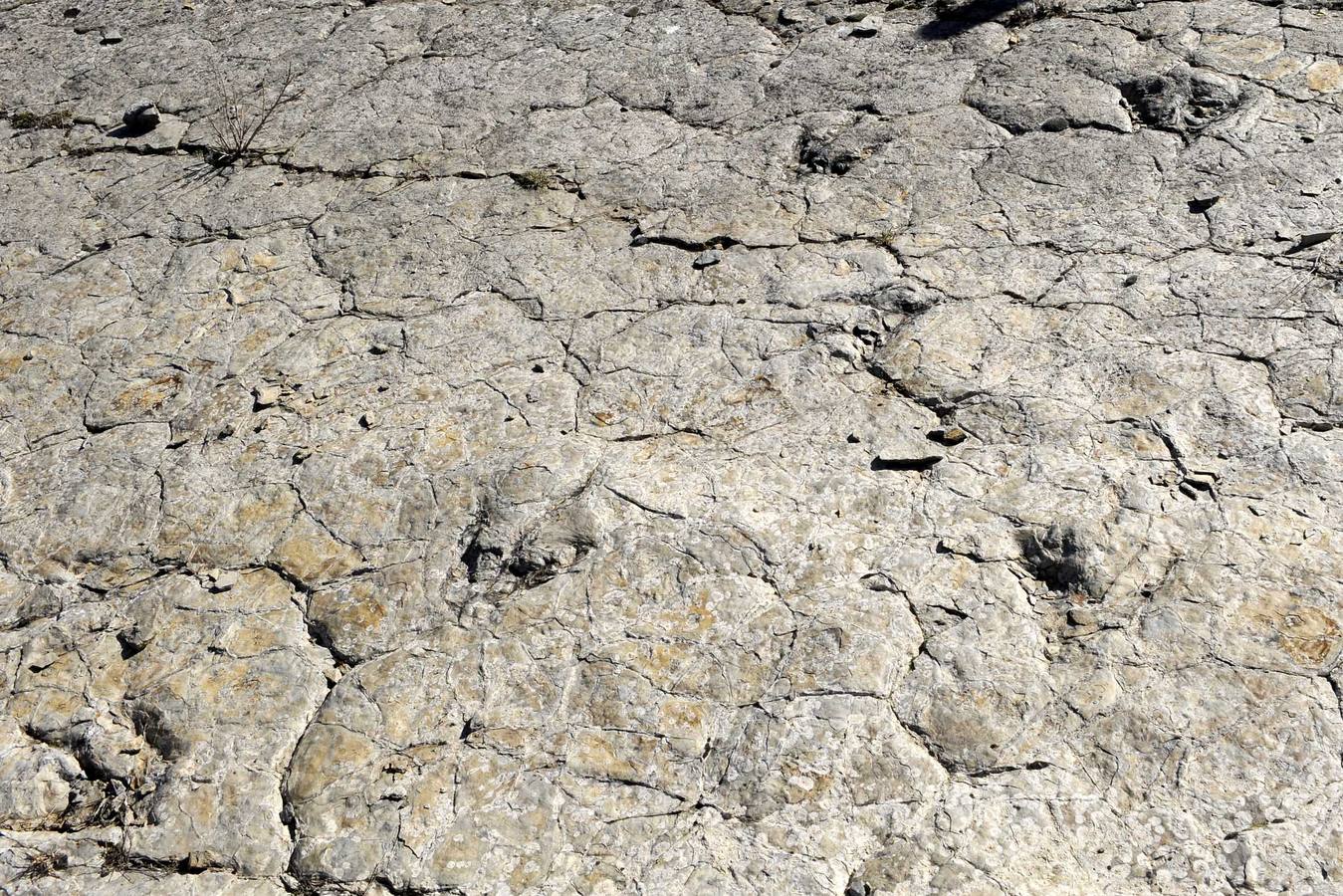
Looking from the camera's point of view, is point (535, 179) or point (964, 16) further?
point (964, 16)

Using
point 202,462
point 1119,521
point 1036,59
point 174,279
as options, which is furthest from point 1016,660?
point 174,279

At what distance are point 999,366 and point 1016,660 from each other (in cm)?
62

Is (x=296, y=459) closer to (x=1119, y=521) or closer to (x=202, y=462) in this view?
(x=202, y=462)

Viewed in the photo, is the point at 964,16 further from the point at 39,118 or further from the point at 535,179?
the point at 39,118

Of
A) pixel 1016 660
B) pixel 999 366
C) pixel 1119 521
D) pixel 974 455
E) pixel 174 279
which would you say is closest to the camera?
pixel 1016 660

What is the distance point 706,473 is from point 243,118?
6.15ft

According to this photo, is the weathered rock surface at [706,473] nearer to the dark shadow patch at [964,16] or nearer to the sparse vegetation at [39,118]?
the dark shadow patch at [964,16]

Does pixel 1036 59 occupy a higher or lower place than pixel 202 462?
higher

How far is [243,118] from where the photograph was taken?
3039mm

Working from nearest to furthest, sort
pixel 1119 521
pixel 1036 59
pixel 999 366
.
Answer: pixel 1119 521, pixel 999 366, pixel 1036 59

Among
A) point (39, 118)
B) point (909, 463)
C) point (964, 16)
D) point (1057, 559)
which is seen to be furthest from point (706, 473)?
point (39, 118)

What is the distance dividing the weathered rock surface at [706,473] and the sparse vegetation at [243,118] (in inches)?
0.7

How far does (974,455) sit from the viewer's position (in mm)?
1877

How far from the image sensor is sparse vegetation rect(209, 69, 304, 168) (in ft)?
9.57
